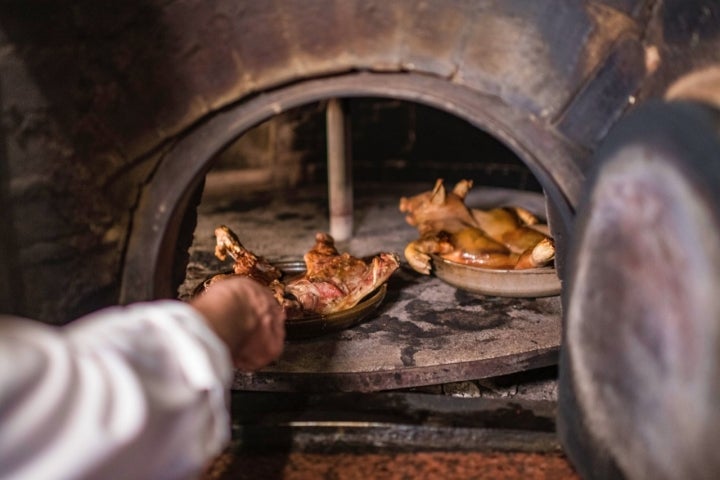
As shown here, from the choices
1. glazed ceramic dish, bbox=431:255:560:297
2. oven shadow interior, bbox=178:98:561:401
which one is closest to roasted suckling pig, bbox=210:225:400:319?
oven shadow interior, bbox=178:98:561:401

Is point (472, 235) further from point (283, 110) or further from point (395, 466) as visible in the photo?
point (395, 466)

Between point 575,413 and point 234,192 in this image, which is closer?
point 575,413

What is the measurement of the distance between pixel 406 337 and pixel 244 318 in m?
1.12

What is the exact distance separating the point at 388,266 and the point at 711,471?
141 cm

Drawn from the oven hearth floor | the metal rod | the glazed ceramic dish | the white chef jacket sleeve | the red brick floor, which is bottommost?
the red brick floor

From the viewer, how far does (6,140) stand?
1.57 meters

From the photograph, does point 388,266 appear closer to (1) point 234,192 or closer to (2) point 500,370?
(2) point 500,370

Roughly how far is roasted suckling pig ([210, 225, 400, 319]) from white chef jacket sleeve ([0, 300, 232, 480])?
117 cm

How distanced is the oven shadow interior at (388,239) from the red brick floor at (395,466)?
0.43 meters

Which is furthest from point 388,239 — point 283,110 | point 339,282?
point 283,110

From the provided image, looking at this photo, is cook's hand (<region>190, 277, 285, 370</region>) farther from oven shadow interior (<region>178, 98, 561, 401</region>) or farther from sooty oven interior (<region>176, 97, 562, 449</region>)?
oven shadow interior (<region>178, 98, 561, 401</region>)

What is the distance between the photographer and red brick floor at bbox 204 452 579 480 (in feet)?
4.92

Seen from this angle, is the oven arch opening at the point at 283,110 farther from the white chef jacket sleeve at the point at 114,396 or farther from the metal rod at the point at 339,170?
the metal rod at the point at 339,170

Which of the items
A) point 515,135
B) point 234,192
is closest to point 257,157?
point 234,192
